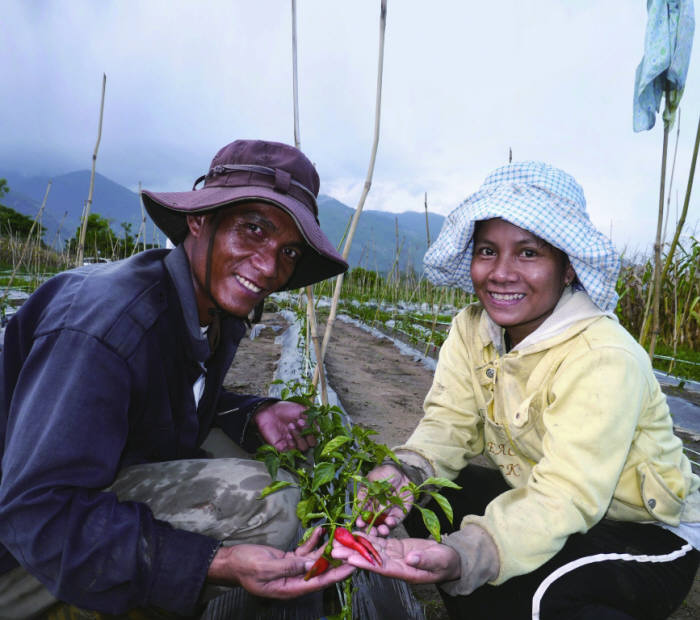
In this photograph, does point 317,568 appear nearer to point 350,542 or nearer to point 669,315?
point 350,542

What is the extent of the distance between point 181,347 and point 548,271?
1123 millimetres

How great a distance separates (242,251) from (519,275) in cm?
86

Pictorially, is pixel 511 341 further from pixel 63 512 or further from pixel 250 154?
pixel 63 512

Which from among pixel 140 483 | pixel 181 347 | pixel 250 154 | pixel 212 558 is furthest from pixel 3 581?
pixel 250 154

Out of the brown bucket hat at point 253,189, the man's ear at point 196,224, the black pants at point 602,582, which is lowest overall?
the black pants at point 602,582

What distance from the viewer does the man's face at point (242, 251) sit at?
1.42m

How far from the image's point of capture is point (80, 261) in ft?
11.3

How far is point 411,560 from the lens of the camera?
980 millimetres

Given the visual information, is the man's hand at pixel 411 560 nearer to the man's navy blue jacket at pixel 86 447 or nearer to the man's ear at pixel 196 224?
the man's navy blue jacket at pixel 86 447

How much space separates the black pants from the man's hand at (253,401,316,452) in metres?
0.75

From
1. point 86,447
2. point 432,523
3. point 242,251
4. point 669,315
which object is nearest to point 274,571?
point 432,523

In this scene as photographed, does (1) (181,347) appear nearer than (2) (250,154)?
Yes

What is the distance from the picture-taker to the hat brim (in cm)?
129

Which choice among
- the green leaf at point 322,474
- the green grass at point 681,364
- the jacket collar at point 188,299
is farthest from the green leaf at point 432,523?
the green grass at point 681,364
